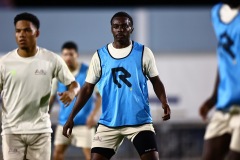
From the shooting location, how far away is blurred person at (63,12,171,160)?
8.28 meters

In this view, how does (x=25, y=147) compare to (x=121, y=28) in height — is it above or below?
below

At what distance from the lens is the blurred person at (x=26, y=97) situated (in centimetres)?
865

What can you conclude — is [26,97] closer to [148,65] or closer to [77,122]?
[148,65]

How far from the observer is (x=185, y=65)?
65.2 ft

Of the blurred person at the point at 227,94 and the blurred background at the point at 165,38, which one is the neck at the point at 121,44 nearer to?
the blurred person at the point at 227,94

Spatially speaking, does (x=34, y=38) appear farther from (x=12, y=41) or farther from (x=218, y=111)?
(x=12, y=41)

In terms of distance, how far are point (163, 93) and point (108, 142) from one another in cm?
79

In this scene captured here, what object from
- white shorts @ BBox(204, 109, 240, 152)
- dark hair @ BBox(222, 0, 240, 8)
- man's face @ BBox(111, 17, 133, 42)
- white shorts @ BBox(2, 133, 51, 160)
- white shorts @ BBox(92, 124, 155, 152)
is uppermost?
dark hair @ BBox(222, 0, 240, 8)

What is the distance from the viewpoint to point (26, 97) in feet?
28.3

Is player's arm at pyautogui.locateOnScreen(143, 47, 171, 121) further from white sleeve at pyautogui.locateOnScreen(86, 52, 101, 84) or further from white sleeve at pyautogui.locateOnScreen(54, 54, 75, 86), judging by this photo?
white sleeve at pyautogui.locateOnScreen(54, 54, 75, 86)

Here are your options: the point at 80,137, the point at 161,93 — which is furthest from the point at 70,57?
the point at 161,93

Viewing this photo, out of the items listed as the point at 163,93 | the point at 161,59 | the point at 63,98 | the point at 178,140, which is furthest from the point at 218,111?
the point at 161,59

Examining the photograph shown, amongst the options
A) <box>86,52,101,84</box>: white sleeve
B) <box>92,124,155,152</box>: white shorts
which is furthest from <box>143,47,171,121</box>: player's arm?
<box>86,52,101,84</box>: white sleeve

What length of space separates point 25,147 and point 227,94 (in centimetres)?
263
